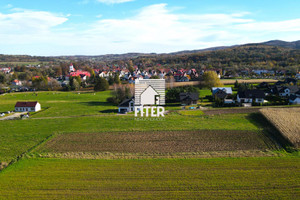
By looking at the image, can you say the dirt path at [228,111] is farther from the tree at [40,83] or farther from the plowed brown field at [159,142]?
the tree at [40,83]

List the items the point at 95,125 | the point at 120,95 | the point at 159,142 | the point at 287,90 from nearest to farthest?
the point at 159,142 < the point at 95,125 < the point at 120,95 < the point at 287,90

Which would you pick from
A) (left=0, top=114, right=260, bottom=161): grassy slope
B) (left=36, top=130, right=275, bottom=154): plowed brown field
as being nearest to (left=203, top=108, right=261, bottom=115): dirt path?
(left=0, top=114, right=260, bottom=161): grassy slope

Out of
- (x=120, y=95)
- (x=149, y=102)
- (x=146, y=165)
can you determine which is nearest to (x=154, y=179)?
(x=146, y=165)

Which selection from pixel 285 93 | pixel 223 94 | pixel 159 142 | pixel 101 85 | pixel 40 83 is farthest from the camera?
pixel 40 83

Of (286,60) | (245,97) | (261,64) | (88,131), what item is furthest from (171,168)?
(286,60)

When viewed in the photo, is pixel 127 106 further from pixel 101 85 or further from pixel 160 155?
pixel 101 85

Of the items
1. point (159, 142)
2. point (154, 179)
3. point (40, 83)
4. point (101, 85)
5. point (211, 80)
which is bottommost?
point (154, 179)

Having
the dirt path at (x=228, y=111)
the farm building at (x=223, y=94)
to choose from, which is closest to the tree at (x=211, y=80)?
the farm building at (x=223, y=94)

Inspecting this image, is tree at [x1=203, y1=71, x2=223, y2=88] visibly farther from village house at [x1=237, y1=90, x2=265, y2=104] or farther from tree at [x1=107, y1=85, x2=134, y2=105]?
tree at [x1=107, y1=85, x2=134, y2=105]
